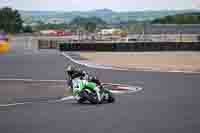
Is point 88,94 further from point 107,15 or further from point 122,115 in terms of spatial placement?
point 107,15

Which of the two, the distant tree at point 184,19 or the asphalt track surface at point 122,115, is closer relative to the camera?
the asphalt track surface at point 122,115

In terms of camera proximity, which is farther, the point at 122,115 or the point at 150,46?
the point at 150,46

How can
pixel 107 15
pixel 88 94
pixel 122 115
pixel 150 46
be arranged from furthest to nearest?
1. pixel 107 15
2. pixel 150 46
3. pixel 88 94
4. pixel 122 115

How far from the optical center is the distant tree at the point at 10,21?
4650 inches

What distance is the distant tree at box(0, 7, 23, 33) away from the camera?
118113mm

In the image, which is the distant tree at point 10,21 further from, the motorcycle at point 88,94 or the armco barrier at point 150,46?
the motorcycle at point 88,94

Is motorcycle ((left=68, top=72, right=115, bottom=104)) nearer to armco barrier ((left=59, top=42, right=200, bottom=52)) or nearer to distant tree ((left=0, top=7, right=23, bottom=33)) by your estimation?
armco barrier ((left=59, top=42, right=200, bottom=52))

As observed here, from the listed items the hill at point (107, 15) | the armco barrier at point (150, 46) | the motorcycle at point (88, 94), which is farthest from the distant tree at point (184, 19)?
the motorcycle at point (88, 94)

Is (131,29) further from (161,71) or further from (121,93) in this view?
(121,93)

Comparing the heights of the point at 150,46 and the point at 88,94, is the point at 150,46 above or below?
below

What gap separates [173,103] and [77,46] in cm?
3608

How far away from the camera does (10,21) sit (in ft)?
406

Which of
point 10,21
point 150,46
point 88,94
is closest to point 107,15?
point 10,21

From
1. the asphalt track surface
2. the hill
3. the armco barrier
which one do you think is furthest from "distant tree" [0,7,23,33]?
the asphalt track surface
